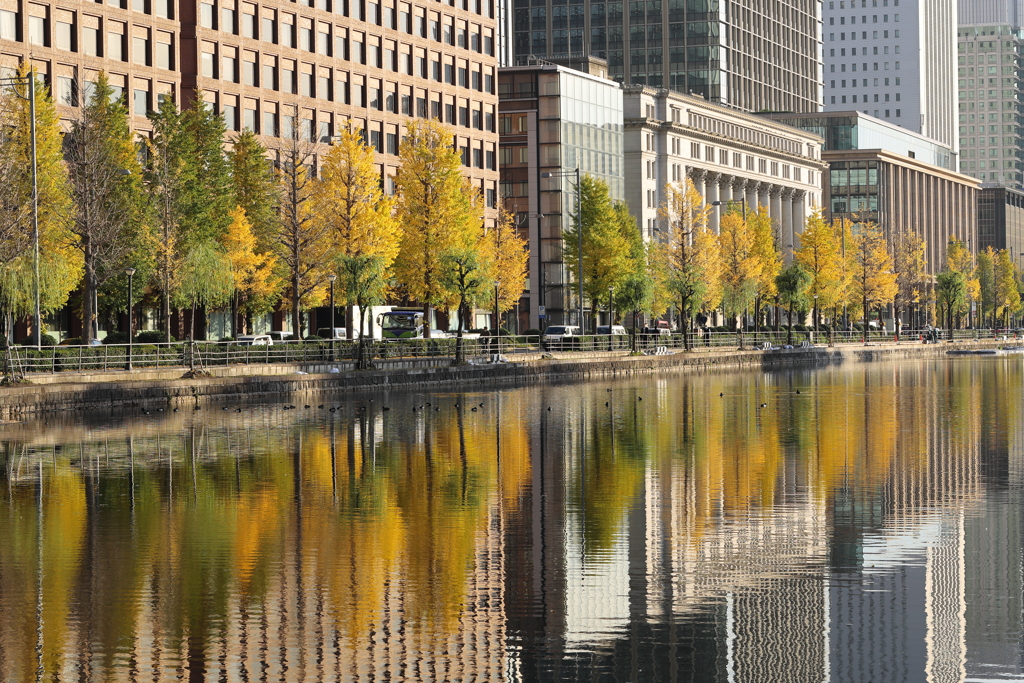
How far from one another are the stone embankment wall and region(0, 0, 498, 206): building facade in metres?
19.3

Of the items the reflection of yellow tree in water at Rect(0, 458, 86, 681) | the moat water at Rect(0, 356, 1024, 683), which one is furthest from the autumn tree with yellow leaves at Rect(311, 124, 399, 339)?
the reflection of yellow tree in water at Rect(0, 458, 86, 681)

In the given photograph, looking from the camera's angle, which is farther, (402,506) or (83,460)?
(83,460)

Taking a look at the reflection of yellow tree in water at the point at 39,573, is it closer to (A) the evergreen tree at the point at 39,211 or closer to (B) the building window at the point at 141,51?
(A) the evergreen tree at the point at 39,211

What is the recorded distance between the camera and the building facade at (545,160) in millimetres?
137125

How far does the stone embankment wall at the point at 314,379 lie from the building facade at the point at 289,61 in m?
19.3

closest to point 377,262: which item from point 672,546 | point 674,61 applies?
point 672,546

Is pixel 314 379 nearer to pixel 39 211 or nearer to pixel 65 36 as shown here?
pixel 39 211

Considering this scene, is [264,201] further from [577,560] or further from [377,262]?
[577,560]

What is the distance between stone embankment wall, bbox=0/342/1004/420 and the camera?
46.2 m

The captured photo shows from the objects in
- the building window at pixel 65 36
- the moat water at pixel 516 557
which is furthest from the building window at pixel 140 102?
the moat water at pixel 516 557

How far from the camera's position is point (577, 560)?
16.9 m

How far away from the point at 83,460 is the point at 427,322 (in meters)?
57.5

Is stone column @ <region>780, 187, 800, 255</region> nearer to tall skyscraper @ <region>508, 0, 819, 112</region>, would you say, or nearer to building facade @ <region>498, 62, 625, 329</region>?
tall skyscraper @ <region>508, 0, 819, 112</region>

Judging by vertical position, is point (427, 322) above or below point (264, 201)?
below
